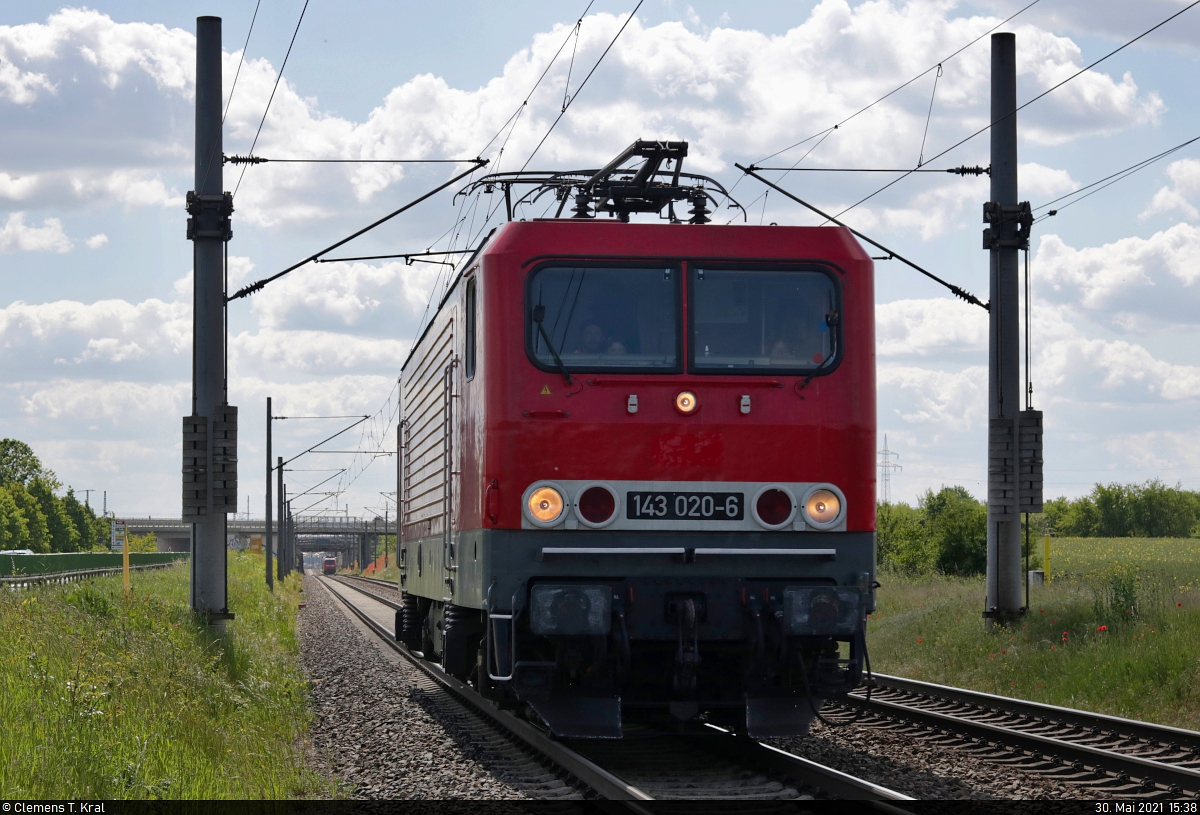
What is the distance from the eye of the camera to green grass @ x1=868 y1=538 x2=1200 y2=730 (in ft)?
41.7

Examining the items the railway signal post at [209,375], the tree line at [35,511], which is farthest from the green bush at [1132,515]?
the railway signal post at [209,375]

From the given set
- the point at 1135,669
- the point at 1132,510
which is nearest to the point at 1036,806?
the point at 1135,669

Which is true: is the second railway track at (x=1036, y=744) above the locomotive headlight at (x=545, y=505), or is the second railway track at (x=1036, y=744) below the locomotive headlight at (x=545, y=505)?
below

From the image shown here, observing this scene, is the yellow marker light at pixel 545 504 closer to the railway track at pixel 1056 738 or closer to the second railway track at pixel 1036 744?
the second railway track at pixel 1036 744

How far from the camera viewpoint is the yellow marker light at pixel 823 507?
931 cm

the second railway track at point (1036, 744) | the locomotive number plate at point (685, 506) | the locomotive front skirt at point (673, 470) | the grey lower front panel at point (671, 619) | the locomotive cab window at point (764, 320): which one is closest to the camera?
the second railway track at point (1036, 744)

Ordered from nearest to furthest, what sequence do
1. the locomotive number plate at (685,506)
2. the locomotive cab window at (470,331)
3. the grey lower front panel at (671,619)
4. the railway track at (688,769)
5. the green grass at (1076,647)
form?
1. the railway track at (688,769)
2. the grey lower front panel at (671,619)
3. the locomotive number plate at (685,506)
4. the locomotive cab window at (470,331)
5. the green grass at (1076,647)

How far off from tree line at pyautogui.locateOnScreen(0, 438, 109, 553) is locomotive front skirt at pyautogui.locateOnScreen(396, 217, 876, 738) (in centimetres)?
9191

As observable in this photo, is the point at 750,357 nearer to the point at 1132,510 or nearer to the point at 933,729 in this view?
the point at 933,729

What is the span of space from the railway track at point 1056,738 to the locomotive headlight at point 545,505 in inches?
124

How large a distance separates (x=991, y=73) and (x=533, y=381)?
11115 millimetres

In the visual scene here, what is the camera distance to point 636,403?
9242 mm

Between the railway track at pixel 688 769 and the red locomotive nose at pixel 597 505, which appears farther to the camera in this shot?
the red locomotive nose at pixel 597 505

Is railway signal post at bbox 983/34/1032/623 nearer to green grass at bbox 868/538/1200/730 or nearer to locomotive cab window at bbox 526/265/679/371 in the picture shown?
green grass at bbox 868/538/1200/730
